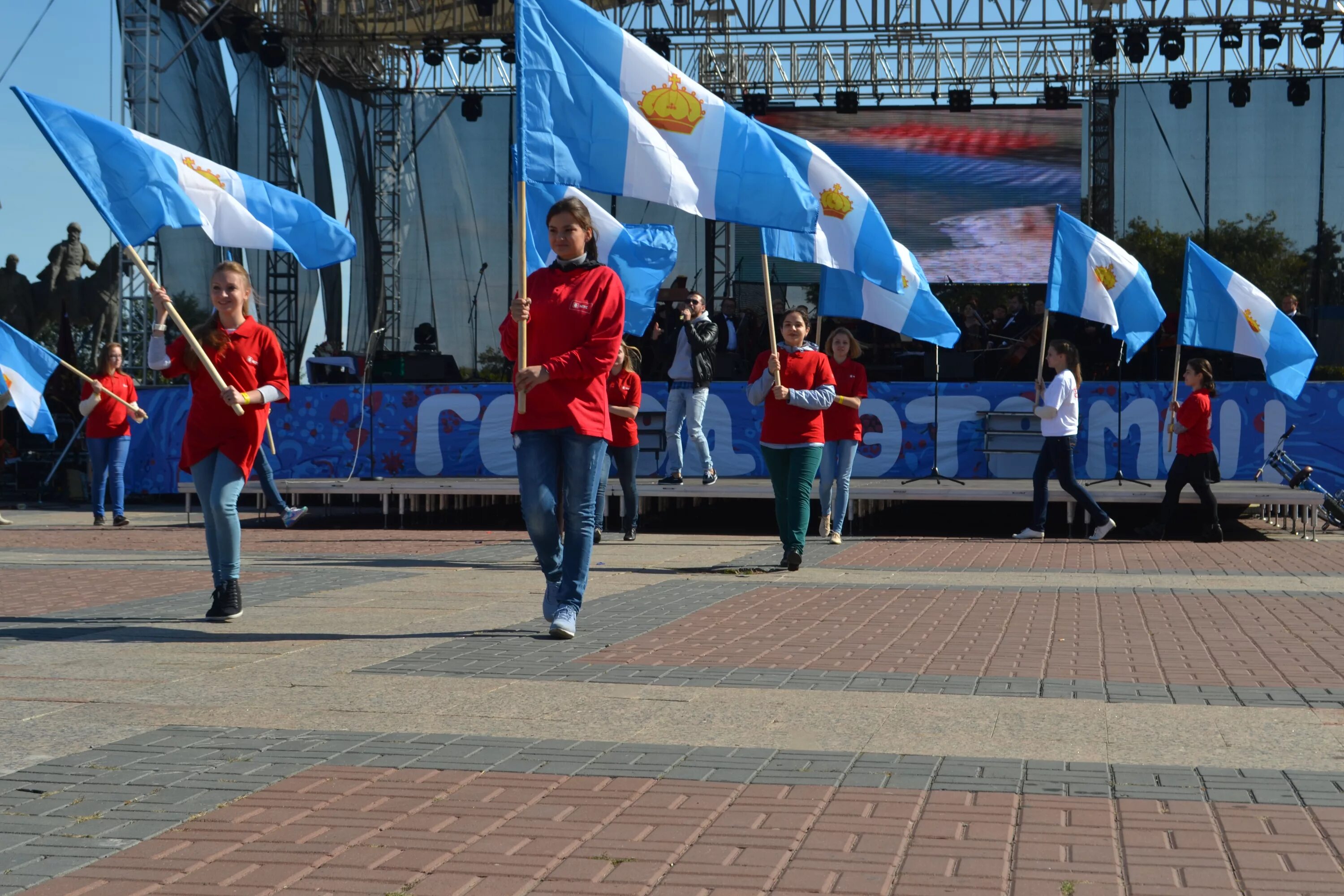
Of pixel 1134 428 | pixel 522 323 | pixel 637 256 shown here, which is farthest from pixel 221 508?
pixel 1134 428

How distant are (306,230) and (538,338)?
462 cm

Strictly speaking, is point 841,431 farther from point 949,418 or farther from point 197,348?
point 197,348

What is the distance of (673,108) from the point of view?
337 inches

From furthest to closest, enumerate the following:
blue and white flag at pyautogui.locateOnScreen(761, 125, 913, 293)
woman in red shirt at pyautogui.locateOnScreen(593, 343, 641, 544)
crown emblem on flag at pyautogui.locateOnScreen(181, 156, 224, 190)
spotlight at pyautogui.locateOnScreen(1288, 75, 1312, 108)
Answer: spotlight at pyautogui.locateOnScreen(1288, 75, 1312, 108) < woman in red shirt at pyautogui.locateOnScreen(593, 343, 641, 544) < blue and white flag at pyautogui.locateOnScreen(761, 125, 913, 293) < crown emblem on flag at pyautogui.locateOnScreen(181, 156, 224, 190)

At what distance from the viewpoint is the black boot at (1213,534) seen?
1465cm

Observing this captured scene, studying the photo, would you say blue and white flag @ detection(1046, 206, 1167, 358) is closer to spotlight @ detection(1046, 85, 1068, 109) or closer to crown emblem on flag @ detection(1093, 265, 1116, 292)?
crown emblem on flag @ detection(1093, 265, 1116, 292)

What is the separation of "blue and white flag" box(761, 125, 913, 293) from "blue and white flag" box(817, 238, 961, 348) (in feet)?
7.21

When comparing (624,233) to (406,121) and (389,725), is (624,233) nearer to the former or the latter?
(389,725)

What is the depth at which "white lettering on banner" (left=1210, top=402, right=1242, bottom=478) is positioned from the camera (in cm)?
1759

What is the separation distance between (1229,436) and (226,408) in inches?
535

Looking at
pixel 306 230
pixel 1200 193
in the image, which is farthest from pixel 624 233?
pixel 1200 193

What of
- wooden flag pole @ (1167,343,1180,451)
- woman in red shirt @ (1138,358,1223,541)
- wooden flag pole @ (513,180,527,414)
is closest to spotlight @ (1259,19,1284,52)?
wooden flag pole @ (1167,343,1180,451)

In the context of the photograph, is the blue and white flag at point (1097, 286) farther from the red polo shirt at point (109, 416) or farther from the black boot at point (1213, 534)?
the red polo shirt at point (109, 416)

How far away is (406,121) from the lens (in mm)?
27219
